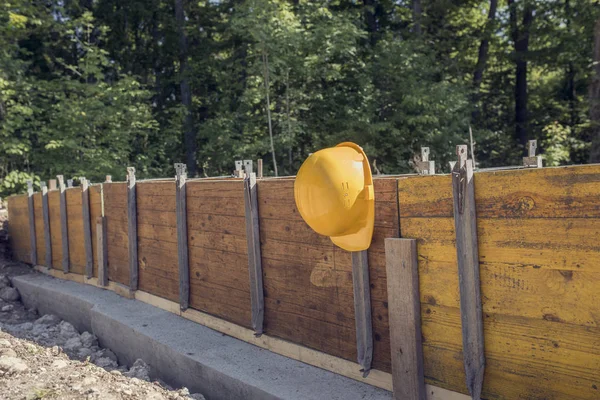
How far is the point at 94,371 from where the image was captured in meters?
5.66

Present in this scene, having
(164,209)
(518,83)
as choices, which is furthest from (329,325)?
(518,83)

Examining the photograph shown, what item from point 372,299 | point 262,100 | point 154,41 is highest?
point 154,41

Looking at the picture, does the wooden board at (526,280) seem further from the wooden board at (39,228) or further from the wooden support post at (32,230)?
the wooden support post at (32,230)

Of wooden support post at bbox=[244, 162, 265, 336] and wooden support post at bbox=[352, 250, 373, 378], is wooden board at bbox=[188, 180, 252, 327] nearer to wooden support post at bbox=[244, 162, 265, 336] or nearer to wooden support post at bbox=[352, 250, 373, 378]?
wooden support post at bbox=[244, 162, 265, 336]

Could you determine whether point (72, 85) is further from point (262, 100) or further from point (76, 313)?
point (76, 313)

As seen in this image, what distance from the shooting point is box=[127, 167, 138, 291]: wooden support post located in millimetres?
7746

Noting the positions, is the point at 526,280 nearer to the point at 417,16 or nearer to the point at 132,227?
the point at 132,227

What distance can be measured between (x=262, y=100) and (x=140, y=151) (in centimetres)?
522

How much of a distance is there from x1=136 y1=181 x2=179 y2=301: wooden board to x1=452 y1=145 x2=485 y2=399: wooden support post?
13.9ft

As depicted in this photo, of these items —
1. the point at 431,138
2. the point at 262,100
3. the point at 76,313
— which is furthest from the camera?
the point at 262,100

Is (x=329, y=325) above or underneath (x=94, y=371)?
above

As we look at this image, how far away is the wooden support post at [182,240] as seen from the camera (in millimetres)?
6625

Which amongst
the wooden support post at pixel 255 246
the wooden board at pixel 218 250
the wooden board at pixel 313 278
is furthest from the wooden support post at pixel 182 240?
the wooden board at pixel 313 278

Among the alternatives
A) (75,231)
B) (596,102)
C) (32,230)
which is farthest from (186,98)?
(596,102)
